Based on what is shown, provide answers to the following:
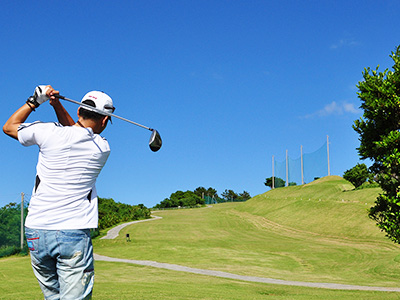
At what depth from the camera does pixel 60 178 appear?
11.1ft

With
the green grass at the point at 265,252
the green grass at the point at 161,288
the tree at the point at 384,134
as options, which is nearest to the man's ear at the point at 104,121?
the green grass at the point at 161,288

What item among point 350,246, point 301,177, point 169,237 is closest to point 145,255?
point 169,237

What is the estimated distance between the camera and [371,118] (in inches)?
727

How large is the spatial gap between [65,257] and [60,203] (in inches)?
17.1

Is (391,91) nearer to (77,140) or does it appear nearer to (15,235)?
(77,140)

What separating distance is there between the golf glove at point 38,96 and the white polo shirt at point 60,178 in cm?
27

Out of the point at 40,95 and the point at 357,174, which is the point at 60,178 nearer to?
the point at 40,95

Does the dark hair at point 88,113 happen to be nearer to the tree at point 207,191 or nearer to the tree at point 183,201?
the tree at point 183,201

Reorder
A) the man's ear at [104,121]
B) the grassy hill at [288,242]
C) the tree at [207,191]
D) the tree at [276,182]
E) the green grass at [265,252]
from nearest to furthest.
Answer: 1. the man's ear at [104,121]
2. the green grass at [265,252]
3. the grassy hill at [288,242]
4. the tree at [276,182]
5. the tree at [207,191]

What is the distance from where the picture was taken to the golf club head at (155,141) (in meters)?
4.14

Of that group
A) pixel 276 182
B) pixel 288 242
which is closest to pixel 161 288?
pixel 288 242

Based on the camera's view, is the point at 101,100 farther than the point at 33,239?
Yes

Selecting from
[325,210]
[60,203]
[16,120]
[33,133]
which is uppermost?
[325,210]

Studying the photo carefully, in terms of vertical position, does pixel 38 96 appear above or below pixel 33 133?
above
